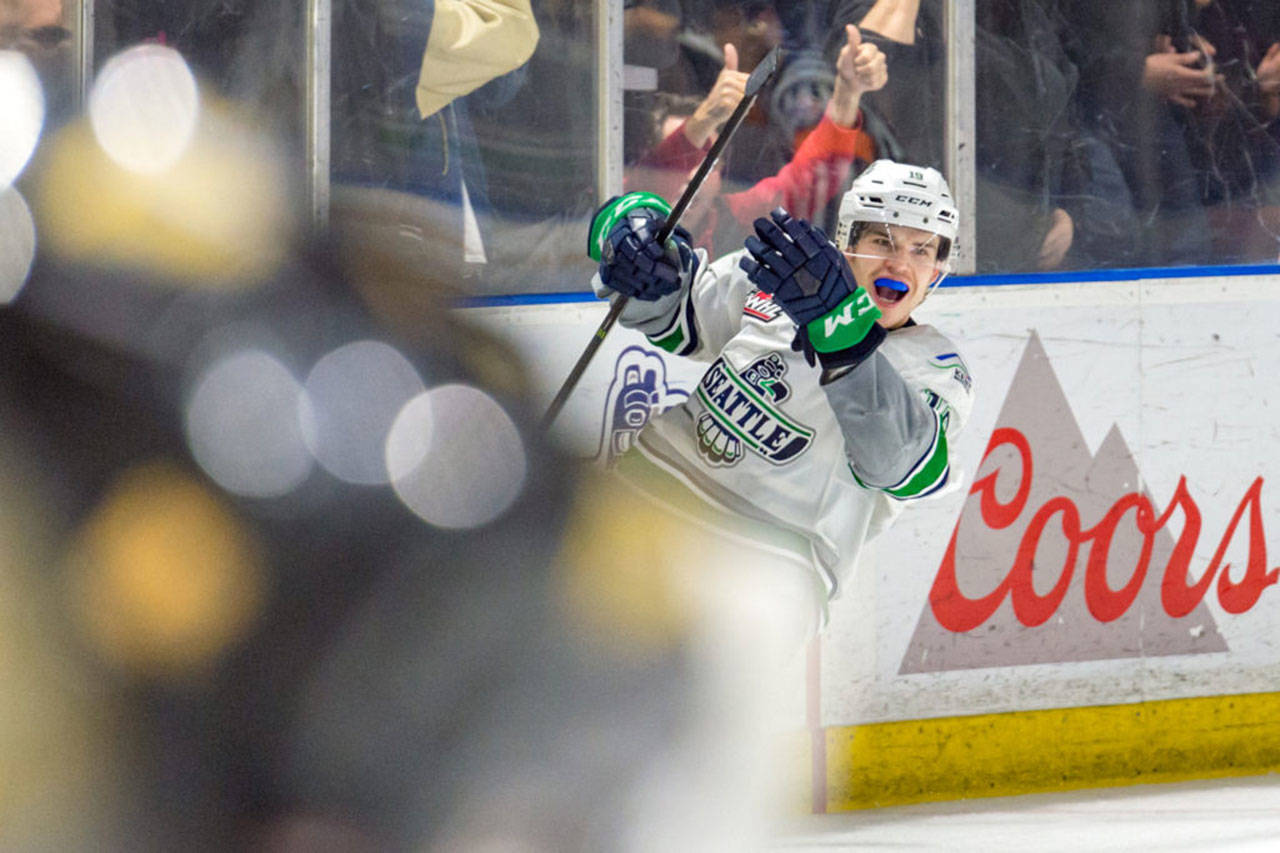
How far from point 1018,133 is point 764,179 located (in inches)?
23.0

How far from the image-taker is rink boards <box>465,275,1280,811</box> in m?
2.85

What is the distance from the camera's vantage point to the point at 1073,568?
2982mm

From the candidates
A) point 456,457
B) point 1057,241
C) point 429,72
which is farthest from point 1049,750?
point 456,457

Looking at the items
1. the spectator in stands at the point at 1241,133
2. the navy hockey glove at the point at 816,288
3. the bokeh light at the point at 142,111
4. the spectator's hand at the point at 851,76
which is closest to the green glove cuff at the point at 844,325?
the navy hockey glove at the point at 816,288

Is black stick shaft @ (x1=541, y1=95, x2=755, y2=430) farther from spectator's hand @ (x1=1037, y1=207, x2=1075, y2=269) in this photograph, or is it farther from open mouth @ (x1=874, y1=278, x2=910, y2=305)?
spectator's hand @ (x1=1037, y1=207, x2=1075, y2=269)

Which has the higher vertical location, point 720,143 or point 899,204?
point 720,143

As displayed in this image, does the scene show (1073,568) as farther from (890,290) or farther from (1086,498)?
(890,290)

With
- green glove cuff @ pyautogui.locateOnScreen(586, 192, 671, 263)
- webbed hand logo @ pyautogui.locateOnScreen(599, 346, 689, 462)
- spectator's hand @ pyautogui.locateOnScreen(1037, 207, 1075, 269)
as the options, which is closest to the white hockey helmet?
green glove cuff @ pyautogui.locateOnScreen(586, 192, 671, 263)

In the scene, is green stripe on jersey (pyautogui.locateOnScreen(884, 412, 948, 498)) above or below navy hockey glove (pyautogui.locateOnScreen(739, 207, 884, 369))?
below

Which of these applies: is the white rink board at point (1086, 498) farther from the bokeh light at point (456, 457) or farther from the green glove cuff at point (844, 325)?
the bokeh light at point (456, 457)

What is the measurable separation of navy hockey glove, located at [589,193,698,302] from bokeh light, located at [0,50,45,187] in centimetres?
150

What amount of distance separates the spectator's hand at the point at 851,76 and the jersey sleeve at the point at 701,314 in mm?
1022

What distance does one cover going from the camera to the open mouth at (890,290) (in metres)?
1.91

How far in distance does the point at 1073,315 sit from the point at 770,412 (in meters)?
1.30
